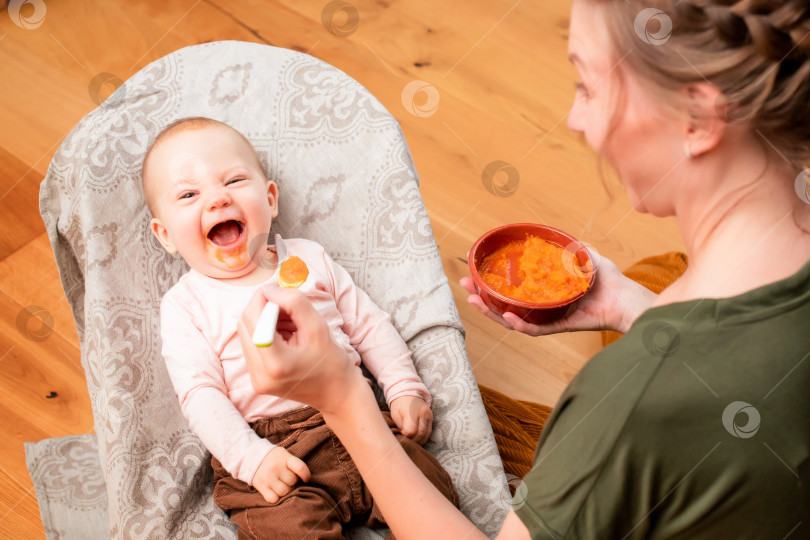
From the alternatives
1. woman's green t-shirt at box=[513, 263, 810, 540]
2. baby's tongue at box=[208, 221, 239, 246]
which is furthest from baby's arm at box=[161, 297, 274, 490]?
woman's green t-shirt at box=[513, 263, 810, 540]

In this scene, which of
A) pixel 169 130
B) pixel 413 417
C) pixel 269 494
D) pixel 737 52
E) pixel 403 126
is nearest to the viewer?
pixel 737 52

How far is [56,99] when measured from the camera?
7.05 feet

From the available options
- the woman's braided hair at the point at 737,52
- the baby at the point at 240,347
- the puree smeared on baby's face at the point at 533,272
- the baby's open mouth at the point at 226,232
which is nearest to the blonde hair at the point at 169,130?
the baby at the point at 240,347

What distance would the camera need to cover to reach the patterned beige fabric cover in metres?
1.08

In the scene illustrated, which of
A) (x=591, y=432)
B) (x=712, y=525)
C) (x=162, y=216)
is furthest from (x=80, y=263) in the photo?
(x=712, y=525)

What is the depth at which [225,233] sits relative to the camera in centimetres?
120

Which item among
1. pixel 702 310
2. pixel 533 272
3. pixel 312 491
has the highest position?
pixel 702 310

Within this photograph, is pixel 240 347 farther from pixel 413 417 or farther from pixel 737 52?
pixel 737 52

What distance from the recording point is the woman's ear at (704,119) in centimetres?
65

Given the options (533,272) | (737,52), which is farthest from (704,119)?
(533,272)

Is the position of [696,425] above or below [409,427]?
above

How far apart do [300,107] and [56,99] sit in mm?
1164

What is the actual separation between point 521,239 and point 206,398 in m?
0.57

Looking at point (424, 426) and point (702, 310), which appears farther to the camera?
point (424, 426)
